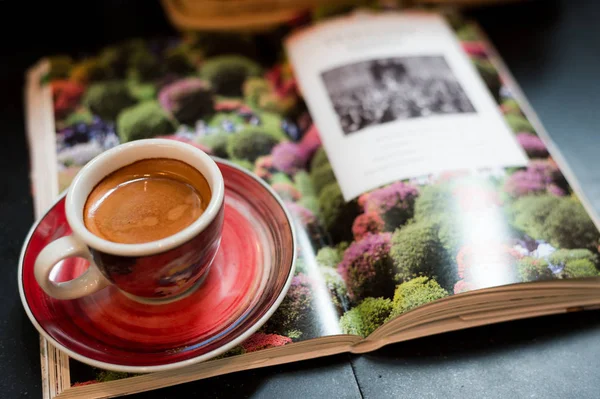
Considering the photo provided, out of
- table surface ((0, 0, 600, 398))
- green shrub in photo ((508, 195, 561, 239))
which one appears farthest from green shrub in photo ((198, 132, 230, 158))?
green shrub in photo ((508, 195, 561, 239))

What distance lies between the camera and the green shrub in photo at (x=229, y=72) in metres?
0.78

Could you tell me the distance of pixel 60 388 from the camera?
507 millimetres

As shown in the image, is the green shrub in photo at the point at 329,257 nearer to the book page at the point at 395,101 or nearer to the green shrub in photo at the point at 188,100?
the book page at the point at 395,101

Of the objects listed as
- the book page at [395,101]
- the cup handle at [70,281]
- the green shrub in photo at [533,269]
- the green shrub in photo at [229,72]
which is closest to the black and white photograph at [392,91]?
the book page at [395,101]

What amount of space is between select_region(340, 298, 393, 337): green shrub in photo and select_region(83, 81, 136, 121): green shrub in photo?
41 cm

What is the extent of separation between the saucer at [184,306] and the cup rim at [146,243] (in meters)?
0.09

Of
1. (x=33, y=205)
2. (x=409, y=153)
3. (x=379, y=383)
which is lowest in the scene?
(x=379, y=383)

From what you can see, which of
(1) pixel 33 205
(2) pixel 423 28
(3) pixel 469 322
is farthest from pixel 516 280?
(1) pixel 33 205

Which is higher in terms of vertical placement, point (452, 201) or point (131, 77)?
point (131, 77)

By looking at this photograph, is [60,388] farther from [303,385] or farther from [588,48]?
[588,48]

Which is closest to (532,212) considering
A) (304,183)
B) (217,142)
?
(304,183)

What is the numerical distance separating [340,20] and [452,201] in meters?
0.34

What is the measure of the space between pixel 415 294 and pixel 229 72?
1.39 ft

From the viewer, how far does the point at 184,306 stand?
538 mm
